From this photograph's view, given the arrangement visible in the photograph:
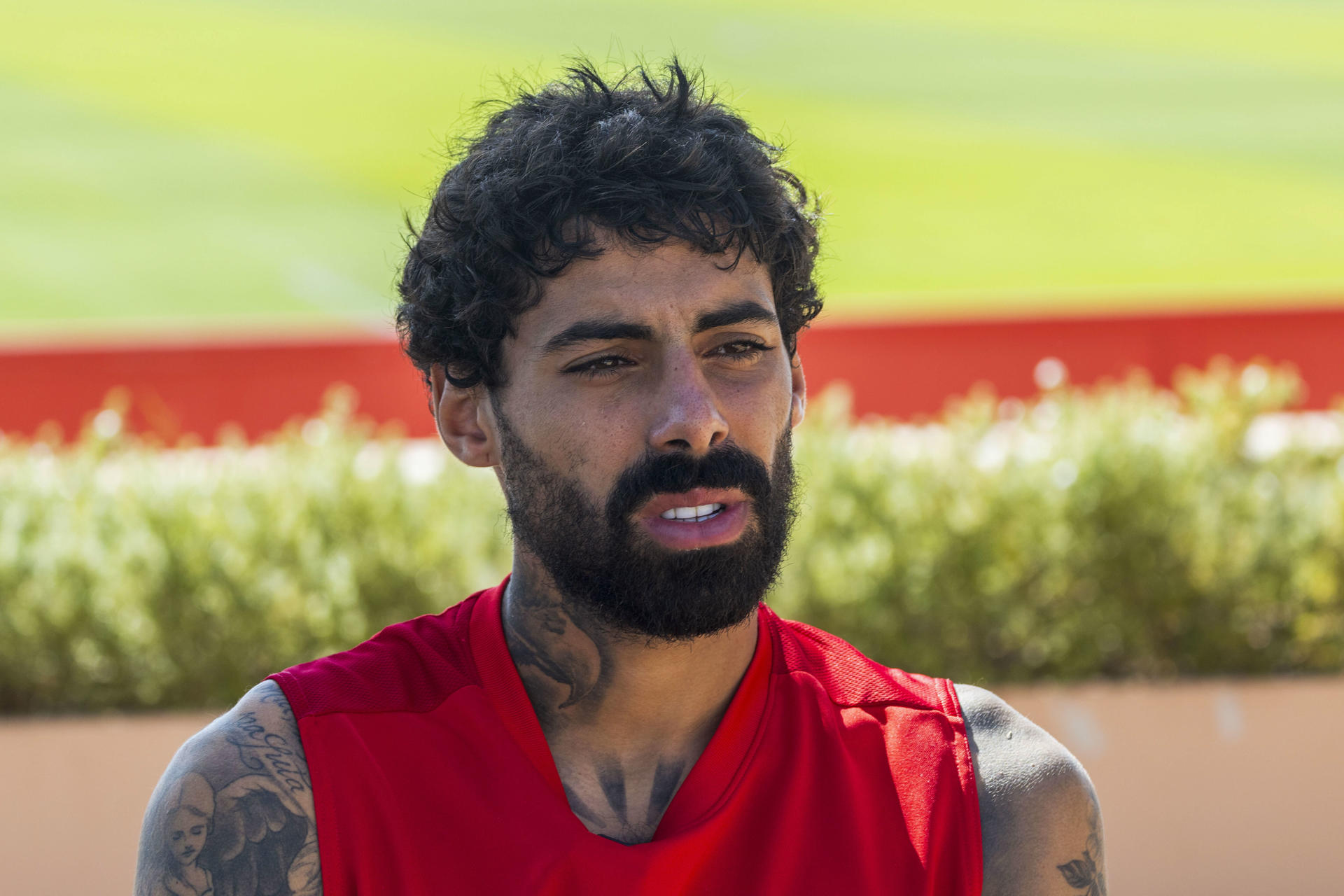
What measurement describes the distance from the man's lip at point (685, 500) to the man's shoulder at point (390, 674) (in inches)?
15.2

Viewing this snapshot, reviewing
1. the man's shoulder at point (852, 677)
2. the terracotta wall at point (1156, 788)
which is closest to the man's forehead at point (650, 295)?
the man's shoulder at point (852, 677)

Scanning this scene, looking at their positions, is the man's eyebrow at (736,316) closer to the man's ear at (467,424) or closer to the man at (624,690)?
the man at (624,690)

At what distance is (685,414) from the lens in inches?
84.4

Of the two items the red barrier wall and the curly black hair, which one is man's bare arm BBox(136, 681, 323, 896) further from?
the red barrier wall

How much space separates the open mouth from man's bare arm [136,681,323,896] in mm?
642

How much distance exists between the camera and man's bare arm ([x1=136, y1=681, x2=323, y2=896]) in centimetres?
199

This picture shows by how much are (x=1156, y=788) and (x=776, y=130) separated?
11309mm

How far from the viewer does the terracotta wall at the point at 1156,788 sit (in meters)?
4.84

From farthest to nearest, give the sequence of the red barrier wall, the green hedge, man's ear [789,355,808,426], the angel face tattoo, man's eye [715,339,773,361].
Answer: the red barrier wall, the green hedge, man's ear [789,355,808,426], man's eye [715,339,773,361], the angel face tattoo

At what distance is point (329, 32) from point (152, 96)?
4872 mm

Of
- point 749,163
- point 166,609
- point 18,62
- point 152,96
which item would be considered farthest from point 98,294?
point 749,163

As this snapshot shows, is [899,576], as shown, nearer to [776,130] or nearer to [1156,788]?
[1156,788]

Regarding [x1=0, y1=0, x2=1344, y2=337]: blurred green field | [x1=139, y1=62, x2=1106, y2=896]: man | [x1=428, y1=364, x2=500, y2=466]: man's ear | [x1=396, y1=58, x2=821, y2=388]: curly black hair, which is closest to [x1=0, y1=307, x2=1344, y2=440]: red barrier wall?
[x1=0, y1=0, x2=1344, y2=337]: blurred green field

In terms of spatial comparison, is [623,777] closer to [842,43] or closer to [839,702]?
[839,702]
